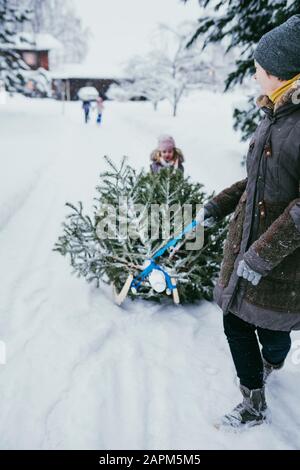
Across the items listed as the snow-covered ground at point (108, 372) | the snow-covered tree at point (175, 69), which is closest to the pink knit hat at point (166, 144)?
the snow-covered ground at point (108, 372)

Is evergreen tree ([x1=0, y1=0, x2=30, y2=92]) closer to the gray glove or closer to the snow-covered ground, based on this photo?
the snow-covered ground

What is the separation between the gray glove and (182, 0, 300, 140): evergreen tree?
6270 mm

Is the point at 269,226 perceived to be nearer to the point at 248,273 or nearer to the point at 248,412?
the point at 248,273

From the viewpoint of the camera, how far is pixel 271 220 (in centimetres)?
205

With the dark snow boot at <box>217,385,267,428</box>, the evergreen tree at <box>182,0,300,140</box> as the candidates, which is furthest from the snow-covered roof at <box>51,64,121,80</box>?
the dark snow boot at <box>217,385,267,428</box>

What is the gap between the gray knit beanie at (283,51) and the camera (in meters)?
1.90

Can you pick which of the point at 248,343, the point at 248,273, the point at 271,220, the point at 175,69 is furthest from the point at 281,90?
the point at 175,69

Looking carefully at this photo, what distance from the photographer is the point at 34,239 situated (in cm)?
584

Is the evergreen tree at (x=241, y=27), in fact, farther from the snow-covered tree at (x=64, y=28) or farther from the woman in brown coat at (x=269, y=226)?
the snow-covered tree at (x=64, y=28)

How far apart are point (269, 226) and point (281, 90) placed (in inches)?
26.8

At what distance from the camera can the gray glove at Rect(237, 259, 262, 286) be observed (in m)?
2.00
